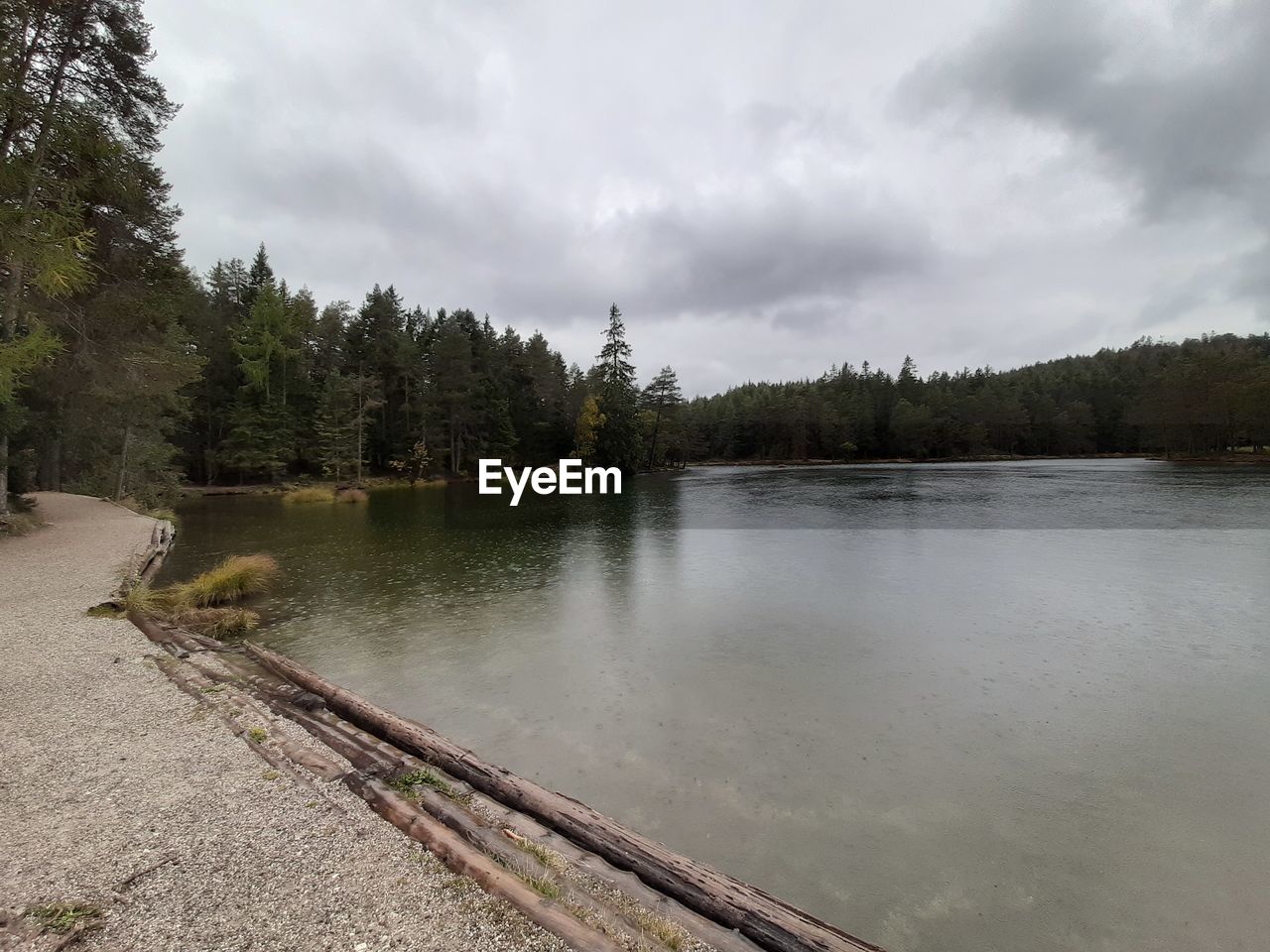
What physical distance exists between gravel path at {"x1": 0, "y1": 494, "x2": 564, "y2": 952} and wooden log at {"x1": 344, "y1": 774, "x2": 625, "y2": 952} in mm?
62

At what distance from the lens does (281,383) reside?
4388 centimetres

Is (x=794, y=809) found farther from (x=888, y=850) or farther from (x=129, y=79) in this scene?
(x=129, y=79)

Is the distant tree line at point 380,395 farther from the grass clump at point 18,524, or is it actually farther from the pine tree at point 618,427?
the grass clump at point 18,524

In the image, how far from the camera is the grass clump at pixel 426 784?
377cm

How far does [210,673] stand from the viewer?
5.95 meters

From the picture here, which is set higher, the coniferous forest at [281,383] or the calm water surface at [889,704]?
the coniferous forest at [281,383]

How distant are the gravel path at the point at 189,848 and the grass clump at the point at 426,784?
32 cm

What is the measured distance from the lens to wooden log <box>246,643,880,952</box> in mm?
2756

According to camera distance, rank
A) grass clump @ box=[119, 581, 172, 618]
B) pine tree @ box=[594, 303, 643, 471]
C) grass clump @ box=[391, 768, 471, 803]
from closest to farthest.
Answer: grass clump @ box=[391, 768, 471, 803] → grass clump @ box=[119, 581, 172, 618] → pine tree @ box=[594, 303, 643, 471]

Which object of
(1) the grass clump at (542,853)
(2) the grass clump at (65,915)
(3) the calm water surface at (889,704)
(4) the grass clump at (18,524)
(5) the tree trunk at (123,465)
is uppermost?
(5) the tree trunk at (123,465)

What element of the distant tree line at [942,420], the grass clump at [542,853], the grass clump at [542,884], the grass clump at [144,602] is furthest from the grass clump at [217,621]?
the distant tree line at [942,420]

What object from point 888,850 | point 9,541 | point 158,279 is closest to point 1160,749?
point 888,850

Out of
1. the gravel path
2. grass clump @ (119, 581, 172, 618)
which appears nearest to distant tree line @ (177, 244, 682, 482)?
grass clump @ (119, 581, 172, 618)

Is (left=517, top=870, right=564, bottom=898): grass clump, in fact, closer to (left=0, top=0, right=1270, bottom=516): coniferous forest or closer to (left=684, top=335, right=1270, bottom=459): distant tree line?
(left=0, top=0, right=1270, bottom=516): coniferous forest
